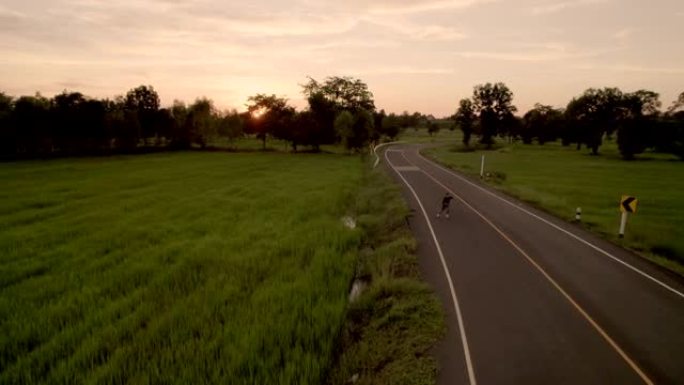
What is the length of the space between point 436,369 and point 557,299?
581 cm

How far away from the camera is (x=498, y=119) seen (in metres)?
101

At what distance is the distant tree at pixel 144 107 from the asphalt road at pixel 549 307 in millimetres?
81602

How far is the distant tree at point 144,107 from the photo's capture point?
86938 mm

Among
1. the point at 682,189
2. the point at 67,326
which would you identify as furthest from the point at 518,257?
the point at 682,189

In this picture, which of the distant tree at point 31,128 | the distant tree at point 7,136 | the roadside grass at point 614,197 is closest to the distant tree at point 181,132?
the distant tree at point 31,128

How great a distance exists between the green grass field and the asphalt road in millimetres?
3459

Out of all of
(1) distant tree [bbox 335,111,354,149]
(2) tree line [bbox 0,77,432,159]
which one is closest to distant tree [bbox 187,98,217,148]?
(2) tree line [bbox 0,77,432,159]

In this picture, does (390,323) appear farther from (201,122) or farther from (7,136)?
(201,122)

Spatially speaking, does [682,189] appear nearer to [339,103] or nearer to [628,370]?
[628,370]

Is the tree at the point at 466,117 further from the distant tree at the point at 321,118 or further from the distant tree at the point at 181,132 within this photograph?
the distant tree at the point at 181,132

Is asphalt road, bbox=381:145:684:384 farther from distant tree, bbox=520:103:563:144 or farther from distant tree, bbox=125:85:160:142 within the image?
distant tree, bbox=520:103:563:144

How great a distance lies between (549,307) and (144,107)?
358 ft

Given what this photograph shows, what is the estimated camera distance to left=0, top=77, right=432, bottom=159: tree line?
212 feet

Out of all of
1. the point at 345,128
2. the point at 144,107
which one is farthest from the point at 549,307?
the point at 144,107
